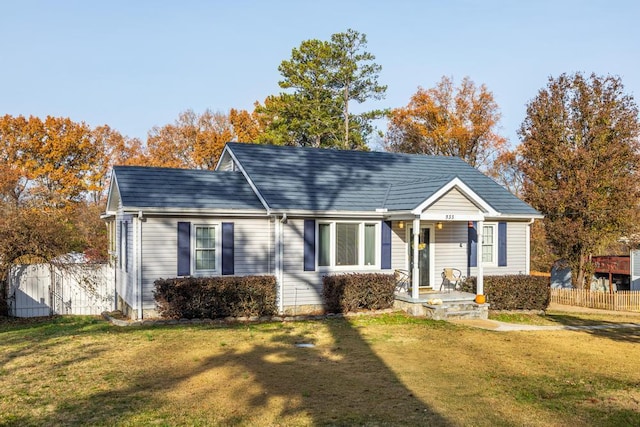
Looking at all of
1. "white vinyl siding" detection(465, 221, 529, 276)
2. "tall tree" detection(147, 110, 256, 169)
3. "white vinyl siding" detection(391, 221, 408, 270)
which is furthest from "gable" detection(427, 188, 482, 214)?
"tall tree" detection(147, 110, 256, 169)

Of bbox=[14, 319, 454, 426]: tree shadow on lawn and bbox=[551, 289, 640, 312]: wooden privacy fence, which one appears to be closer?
bbox=[14, 319, 454, 426]: tree shadow on lawn

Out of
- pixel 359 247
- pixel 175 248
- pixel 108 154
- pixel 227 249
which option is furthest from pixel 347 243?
pixel 108 154

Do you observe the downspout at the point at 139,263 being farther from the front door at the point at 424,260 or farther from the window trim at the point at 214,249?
the front door at the point at 424,260

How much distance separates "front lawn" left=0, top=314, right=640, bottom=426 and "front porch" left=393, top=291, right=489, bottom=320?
178 cm

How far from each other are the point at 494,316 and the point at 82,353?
1233 cm

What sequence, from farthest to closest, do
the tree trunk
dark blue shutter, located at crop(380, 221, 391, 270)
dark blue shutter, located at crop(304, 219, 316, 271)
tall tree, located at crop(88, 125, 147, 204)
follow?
tall tree, located at crop(88, 125, 147, 204) → the tree trunk → dark blue shutter, located at crop(380, 221, 391, 270) → dark blue shutter, located at crop(304, 219, 316, 271)

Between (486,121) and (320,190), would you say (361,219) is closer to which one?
(320,190)

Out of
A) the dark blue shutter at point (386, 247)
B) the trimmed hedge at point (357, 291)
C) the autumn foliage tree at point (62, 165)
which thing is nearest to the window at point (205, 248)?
the trimmed hedge at point (357, 291)

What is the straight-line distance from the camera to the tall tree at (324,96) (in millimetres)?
40219

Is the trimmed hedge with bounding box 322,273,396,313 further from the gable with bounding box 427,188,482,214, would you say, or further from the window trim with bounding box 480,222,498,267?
the window trim with bounding box 480,222,498,267

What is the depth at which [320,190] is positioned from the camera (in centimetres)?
1767

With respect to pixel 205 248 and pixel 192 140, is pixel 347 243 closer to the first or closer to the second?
pixel 205 248

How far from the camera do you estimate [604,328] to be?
648 inches

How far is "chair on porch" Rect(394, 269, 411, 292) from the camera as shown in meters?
17.5
